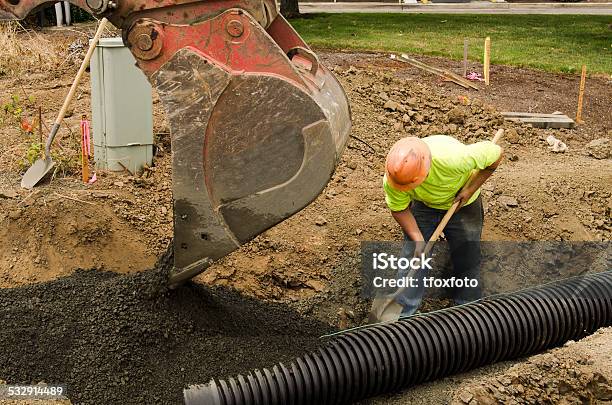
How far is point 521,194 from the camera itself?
8.04 m

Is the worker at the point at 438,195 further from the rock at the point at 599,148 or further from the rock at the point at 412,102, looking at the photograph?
the rock at the point at 412,102

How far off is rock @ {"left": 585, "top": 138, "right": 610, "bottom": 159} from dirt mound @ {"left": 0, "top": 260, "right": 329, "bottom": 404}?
4863 millimetres

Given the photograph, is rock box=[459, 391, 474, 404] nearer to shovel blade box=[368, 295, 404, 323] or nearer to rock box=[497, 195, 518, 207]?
shovel blade box=[368, 295, 404, 323]

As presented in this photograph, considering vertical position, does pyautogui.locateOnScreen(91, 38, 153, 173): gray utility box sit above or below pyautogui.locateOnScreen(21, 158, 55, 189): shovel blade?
above

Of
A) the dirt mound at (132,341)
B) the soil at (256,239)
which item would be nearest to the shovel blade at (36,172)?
the soil at (256,239)

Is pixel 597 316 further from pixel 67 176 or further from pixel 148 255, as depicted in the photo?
pixel 67 176

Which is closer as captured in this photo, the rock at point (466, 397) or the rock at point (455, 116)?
the rock at point (466, 397)

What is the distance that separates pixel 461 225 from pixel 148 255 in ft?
7.65

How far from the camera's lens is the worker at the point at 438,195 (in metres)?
5.56

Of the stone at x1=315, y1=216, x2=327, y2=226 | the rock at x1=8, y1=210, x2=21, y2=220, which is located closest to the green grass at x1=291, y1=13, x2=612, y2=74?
the stone at x1=315, y1=216, x2=327, y2=226

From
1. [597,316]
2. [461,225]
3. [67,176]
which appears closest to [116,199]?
[67,176]

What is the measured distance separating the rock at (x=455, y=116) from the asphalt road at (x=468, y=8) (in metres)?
15.2

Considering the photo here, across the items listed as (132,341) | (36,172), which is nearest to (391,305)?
(132,341)

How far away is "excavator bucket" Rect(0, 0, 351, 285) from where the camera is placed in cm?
438
